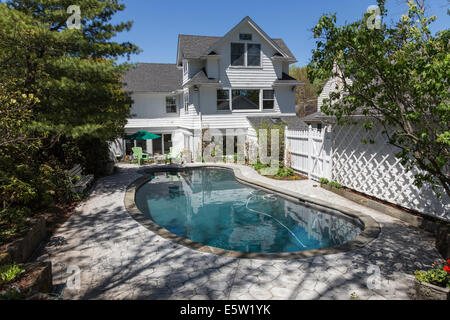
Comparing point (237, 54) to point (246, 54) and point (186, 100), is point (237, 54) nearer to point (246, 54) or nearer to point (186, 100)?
point (246, 54)

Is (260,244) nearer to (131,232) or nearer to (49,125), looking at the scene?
(131,232)

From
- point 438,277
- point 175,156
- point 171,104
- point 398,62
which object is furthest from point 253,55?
point 438,277

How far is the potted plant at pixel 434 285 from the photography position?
4.09m

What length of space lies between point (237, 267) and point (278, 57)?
19.6 metres

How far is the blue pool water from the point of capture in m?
8.00

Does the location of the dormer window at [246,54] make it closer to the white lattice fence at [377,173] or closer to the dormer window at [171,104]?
the dormer window at [171,104]

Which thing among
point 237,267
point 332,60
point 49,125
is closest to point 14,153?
point 49,125

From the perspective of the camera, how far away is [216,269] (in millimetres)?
5512

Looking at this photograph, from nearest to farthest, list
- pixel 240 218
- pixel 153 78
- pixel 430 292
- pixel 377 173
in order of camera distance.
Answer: pixel 430 292, pixel 377 173, pixel 240 218, pixel 153 78

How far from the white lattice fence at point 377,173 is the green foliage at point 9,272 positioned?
29.0 ft

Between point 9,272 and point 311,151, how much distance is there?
12.1 m

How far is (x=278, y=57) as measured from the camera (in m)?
22.3

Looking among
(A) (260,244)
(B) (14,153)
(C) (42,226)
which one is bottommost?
(A) (260,244)

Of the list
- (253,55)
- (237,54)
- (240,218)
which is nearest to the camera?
(240,218)
